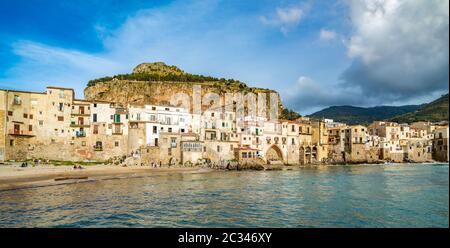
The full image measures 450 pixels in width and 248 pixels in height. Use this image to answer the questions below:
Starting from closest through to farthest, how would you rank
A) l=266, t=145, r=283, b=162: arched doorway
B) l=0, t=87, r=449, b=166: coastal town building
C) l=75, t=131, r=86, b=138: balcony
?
l=0, t=87, r=449, b=166: coastal town building, l=75, t=131, r=86, b=138: balcony, l=266, t=145, r=283, b=162: arched doorway

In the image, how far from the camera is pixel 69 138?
45938 mm

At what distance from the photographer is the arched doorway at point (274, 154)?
64812 millimetres

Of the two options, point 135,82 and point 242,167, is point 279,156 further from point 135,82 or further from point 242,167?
point 135,82

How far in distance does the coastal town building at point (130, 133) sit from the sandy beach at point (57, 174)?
22.8 ft

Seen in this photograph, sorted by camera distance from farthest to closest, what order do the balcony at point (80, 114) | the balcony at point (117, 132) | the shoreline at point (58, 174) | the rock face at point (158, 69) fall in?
1. the rock face at point (158, 69)
2. the balcony at point (117, 132)
3. the balcony at point (80, 114)
4. the shoreline at point (58, 174)

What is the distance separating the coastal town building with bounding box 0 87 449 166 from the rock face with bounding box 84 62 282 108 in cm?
2826

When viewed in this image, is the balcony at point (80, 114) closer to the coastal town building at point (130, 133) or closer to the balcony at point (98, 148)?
the coastal town building at point (130, 133)

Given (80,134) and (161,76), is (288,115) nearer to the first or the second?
(161,76)

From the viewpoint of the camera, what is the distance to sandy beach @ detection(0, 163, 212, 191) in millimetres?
26648

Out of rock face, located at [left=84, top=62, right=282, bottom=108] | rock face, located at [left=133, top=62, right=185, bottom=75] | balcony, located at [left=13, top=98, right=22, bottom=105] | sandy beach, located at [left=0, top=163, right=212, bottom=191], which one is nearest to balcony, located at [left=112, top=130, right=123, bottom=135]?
sandy beach, located at [left=0, top=163, right=212, bottom=191]

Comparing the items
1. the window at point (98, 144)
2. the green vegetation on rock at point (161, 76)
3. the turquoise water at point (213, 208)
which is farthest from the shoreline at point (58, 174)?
the green vegetation on rock at point (161, 76)

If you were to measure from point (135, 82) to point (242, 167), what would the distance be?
158 feet

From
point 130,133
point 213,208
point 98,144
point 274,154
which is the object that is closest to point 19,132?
point 98,144

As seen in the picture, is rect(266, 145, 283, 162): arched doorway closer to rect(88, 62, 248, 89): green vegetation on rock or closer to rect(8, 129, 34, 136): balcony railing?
rect(88, 62, 248, 89): green vegetation on rock
